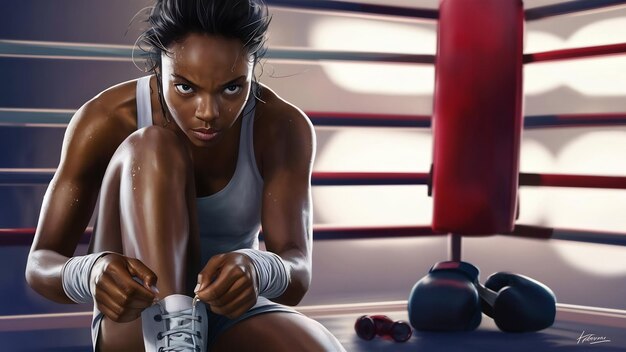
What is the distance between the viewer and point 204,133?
1318 millimetres

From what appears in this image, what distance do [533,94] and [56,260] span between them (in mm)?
2442

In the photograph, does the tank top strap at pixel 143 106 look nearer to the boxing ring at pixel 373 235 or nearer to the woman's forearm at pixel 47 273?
the woman's forearm at pixel 47 273

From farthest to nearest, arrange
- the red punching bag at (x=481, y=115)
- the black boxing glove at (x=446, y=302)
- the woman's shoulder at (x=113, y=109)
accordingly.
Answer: the red punching bag at (x=481, y=115) → the black boxing glove at (x=446, y=302) → the woman's shoulder at (x=113, y=109)

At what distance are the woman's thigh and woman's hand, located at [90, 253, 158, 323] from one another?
10.4 inches

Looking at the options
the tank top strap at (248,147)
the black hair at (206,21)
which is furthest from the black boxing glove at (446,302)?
the black hair at (206,21)

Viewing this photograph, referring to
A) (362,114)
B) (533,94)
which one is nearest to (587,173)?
(533,94)

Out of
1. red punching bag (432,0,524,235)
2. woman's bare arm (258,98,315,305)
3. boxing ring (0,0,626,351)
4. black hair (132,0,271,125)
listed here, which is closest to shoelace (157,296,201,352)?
woman's bare arm (258,98,315,305)

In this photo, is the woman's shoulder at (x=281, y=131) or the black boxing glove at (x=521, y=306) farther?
the black boxing glove at (x=521, y=306)

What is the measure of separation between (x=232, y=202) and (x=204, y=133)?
10.4 inches

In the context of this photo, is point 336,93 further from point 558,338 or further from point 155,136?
point 155,136

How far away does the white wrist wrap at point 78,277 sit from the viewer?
119 centimetres

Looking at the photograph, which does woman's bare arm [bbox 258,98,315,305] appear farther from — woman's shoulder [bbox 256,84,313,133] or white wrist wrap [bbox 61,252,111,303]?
white wrist wrap [bbox 61,252,111,303]

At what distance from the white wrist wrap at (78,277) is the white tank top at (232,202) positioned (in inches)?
13.7

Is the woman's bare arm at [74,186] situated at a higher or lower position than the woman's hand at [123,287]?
higher
